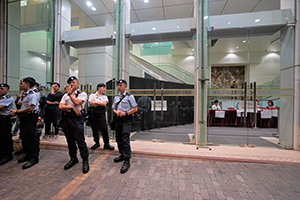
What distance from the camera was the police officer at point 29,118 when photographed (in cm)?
262

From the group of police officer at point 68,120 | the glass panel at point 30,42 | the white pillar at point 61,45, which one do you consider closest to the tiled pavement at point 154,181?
the group of police officer at point 68,120

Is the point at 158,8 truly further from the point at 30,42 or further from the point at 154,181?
the point at 154,181

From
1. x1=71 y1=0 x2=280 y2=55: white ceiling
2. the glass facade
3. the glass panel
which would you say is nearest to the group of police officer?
the glass facade

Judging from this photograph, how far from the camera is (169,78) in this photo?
486cm

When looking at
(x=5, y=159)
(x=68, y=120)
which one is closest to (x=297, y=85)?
(x=68, y=120)

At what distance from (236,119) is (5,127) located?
7296 millimetres

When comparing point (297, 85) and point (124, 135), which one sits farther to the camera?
point (297, 85)

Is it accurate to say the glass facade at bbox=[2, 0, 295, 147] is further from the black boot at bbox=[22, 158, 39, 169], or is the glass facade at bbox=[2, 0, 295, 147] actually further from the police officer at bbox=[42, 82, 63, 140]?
the black boot at bbox=[22, 158, 39, 169]

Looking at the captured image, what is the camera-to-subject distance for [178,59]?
4.75 meters

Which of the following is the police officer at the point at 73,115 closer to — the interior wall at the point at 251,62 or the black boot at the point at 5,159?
the black boot at the point at 5,159

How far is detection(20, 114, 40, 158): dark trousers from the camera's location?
269 cm

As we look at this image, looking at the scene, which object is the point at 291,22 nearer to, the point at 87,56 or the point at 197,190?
the point at 197,190

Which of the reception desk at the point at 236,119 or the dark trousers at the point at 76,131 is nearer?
the dark trousers at the point at 76,131

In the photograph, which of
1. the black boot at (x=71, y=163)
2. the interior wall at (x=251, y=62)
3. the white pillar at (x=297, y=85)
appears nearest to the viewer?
the black boot at (x=71, y=163)
